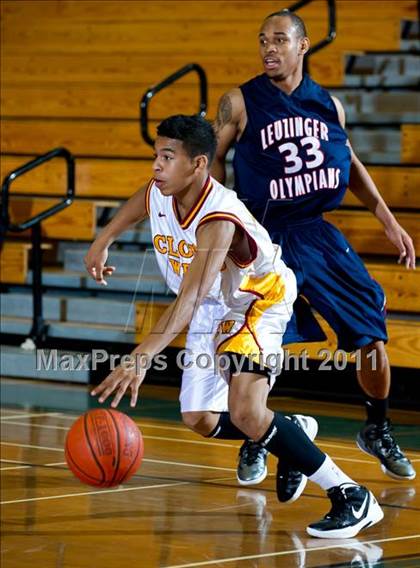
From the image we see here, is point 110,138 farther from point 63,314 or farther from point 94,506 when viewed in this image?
point 94,506

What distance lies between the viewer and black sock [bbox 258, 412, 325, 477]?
450 cm

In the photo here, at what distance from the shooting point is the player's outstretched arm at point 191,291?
380cm

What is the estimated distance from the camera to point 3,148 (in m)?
10.7

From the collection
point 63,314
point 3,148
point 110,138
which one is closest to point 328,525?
point 63,314

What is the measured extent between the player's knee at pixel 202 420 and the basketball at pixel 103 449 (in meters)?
0.84

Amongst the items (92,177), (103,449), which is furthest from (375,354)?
(92,177)

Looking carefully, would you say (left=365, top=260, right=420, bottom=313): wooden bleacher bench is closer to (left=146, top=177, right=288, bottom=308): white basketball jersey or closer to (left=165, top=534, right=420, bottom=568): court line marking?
(left=146, top=177, right=288, bottom=308): white basketball jersey

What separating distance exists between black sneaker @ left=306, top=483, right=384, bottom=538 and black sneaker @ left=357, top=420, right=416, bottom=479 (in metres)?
0.92

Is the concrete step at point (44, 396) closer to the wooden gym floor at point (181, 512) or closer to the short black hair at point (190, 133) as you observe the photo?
the wooden gym floor at point (181, 512)

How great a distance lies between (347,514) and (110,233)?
4.11ft

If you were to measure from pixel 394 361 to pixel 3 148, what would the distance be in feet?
14.7

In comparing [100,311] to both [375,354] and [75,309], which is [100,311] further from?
[375,354]

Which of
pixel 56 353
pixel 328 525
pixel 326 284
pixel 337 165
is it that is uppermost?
pixel 337 165
